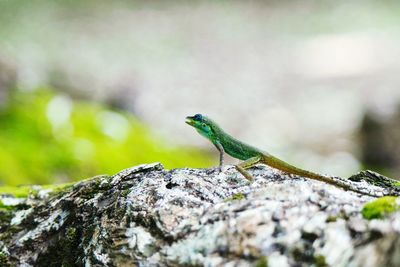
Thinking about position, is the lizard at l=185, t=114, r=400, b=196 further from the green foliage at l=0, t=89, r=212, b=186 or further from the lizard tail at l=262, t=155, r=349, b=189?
the green foliage at l=0, t=89, r=212, b=186

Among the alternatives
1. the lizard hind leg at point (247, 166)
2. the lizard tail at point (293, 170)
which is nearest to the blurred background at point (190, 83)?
the lizard hind leg at point (247, 166)

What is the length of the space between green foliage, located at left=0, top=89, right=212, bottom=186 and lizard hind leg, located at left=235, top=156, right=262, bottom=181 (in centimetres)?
477

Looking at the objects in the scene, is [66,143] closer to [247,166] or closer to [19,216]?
[19,216]

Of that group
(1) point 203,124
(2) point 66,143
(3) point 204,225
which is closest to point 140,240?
(3) point 204,225

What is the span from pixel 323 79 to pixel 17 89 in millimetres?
12912

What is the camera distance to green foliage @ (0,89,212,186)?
9547 millimetres

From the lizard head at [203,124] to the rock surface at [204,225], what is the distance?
Result: 123cm

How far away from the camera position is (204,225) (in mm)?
3801

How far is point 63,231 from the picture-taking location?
4680 mm

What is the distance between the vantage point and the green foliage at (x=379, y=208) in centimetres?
362

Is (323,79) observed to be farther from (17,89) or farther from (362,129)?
(17,89)

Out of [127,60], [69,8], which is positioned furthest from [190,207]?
[69,8]

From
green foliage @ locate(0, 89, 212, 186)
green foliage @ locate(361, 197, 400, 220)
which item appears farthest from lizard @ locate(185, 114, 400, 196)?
green foliage @ locate(0, 89, 212, 186)

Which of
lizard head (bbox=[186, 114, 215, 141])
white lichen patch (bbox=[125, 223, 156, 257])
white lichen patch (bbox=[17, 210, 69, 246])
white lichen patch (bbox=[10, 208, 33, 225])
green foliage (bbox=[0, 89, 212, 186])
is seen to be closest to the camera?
white lichen patch (bbox=[125, 223, 156, 257])
